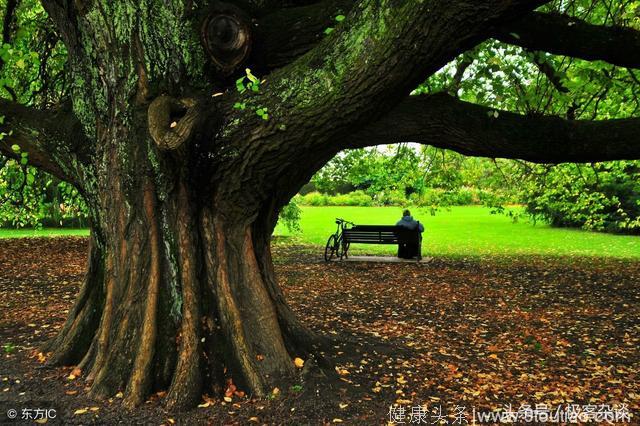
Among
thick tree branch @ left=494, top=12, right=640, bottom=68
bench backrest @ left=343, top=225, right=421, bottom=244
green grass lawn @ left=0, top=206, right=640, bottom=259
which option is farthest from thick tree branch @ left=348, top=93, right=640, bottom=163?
green grass lawn @ left=0, top=206, right=640, bottom=259

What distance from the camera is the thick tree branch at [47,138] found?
5.16m

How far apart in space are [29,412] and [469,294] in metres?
Answer: 7.64

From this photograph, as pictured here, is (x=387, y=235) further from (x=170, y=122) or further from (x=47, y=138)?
(x=170, y=122)

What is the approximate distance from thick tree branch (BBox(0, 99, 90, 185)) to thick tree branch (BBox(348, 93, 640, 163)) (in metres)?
2.77

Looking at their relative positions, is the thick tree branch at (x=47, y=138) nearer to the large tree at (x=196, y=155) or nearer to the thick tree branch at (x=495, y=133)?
the large tree at (x=196, y=155)

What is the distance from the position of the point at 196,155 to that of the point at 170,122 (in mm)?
339

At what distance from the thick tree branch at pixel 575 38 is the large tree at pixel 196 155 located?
5.36ft

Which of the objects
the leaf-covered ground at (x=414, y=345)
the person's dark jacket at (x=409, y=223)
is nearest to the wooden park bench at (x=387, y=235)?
the person's dark jacket at (x=409, y=223)

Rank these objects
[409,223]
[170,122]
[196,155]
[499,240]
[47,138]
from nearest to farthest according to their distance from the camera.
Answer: [170,122] → [196,155] → [47,138] → [409,223] → [499,240]

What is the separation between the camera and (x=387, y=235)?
46.6ft

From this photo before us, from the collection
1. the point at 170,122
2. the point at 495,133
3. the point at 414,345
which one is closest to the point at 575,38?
the point at 495,133

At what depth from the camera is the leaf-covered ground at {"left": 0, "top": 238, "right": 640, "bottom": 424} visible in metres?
4.34

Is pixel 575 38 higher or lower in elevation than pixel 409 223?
higher

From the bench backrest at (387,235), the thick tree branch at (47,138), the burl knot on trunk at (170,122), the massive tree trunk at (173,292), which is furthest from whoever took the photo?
the bench backrest at (387,235)
